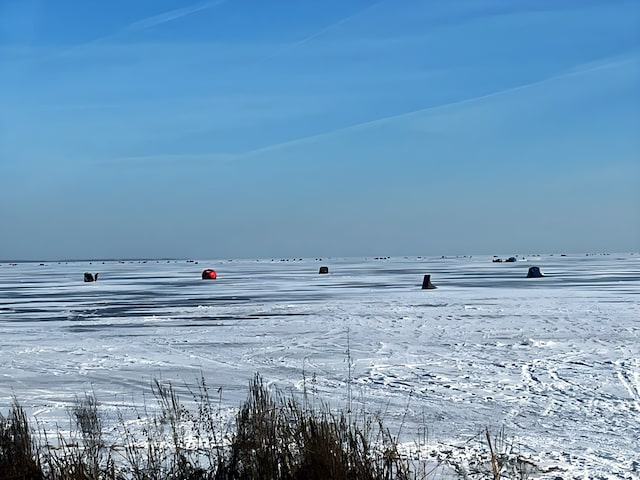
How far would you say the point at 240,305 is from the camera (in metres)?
22.4

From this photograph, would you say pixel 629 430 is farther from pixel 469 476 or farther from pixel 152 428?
pixel 152 428

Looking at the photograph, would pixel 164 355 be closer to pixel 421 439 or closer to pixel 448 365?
pixel 448 365

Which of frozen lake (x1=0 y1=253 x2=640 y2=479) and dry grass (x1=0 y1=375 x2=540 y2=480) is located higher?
dry grass (x1=0 y1=375 x2=540 y2=480)

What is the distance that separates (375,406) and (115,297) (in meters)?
21.7

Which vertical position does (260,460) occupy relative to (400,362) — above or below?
above

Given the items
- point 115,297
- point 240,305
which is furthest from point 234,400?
point 115,297

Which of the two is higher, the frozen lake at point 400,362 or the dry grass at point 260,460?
the dry grass at point 260,460

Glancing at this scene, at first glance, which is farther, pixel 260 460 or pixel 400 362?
pixel 400 362

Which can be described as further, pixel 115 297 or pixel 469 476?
pixel 115 297

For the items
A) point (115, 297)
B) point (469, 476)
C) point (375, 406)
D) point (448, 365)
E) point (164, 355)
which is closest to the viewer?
point (469, 476)

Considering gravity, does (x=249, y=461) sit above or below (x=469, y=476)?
above

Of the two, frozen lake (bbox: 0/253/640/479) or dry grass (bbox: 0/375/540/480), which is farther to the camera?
frozen lake (bbox: 0/253/640/479)

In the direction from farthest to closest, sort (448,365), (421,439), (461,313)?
(461,313) → (448,365) → (421,439)

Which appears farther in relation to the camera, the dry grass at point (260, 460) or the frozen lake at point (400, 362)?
the frozen lake at point (400, 362)
